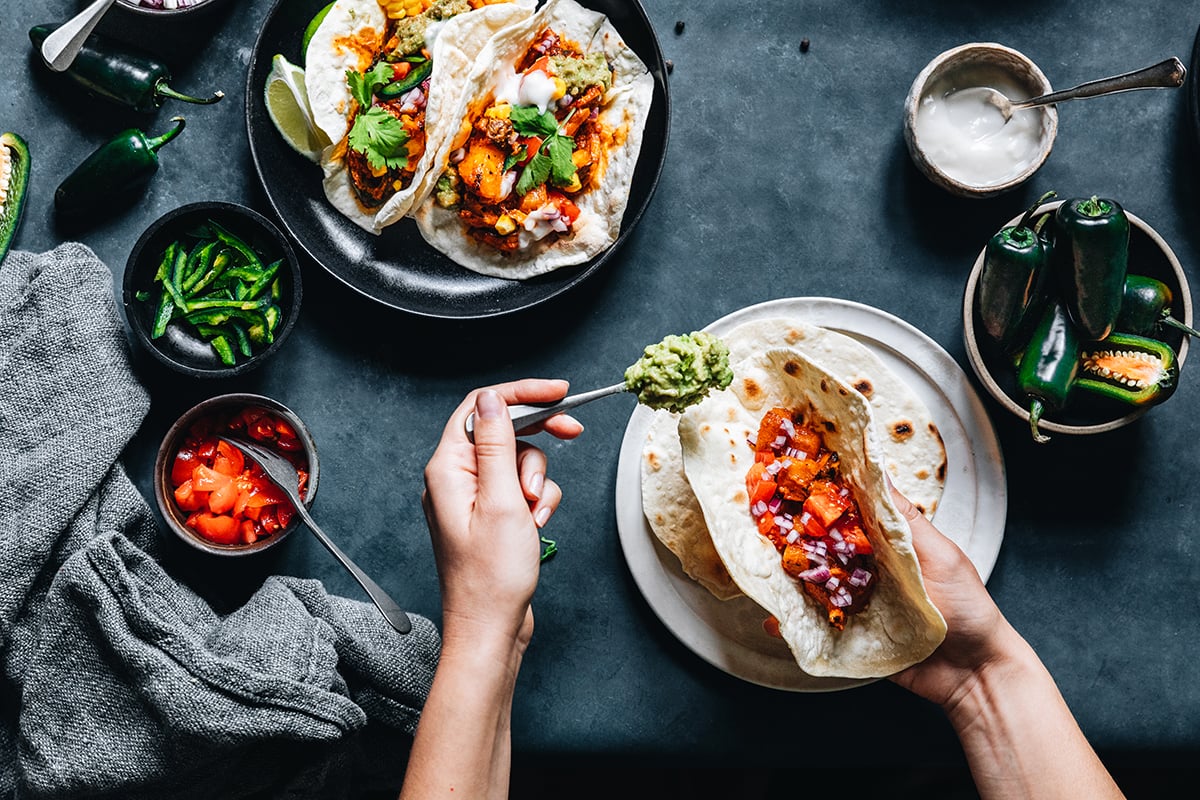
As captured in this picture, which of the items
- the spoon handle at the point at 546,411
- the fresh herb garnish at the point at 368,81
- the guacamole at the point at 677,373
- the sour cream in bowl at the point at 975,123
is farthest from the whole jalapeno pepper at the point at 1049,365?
the fresh herb garnish at the point at 368,81

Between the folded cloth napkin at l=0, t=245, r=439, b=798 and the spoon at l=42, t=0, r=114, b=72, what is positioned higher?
the spoon at l=42, t=0, r=114, b=72

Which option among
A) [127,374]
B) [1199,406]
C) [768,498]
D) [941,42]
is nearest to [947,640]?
[768,498]

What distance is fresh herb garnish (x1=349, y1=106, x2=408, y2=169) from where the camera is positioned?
2.64 metres

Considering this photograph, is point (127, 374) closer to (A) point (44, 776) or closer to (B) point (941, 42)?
(A) point (44, 776)

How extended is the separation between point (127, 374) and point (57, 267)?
0.33 m

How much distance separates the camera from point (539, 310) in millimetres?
2824

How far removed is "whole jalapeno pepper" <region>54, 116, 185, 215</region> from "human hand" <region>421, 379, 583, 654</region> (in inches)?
50.5

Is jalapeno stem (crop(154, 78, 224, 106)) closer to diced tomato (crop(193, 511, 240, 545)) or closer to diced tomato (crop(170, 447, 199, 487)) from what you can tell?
diced tomato (crop(170, 447, 199, 487))

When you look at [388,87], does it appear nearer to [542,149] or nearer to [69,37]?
[542,149]

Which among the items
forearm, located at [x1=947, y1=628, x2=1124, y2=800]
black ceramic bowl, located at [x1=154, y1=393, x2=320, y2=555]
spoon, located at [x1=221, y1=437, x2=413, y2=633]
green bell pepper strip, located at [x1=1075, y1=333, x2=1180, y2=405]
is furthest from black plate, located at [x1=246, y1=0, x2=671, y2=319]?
forearm, located at [x1=947, y1=628, x2=1124, y2=800]

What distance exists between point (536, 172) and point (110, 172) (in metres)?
1.19

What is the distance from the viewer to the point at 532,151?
2693 mm

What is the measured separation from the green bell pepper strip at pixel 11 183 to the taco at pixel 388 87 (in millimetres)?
883

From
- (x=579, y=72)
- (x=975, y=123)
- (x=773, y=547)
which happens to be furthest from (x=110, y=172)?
(x=975, y=123)
